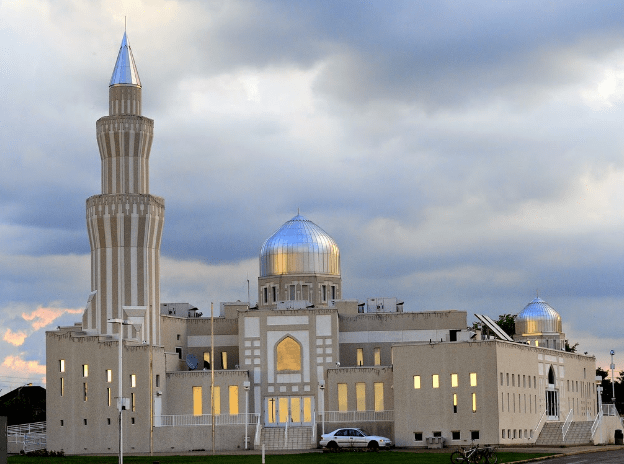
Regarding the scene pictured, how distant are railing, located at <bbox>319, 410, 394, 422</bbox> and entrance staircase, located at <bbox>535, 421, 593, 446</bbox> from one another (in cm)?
1041

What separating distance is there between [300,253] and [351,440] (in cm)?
2327

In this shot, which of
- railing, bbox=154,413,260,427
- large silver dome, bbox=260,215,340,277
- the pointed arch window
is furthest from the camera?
large silver dome, bbox=260,215,340,277

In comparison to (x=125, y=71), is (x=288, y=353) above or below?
below

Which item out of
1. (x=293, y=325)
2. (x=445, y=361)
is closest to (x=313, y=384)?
(x=293, y=325)

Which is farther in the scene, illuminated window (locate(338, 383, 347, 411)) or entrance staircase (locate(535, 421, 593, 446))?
illuminated window (locate(338, 383, 347, 411))

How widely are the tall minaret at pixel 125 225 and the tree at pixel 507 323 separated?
54.8m

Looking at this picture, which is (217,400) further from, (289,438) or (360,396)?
(360,396)

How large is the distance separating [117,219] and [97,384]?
1124cm

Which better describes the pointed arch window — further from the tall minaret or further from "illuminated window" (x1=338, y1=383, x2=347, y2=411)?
the tall minaret

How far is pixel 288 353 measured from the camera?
79.2 m

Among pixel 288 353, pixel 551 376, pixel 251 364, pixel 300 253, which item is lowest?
pixel 551 376

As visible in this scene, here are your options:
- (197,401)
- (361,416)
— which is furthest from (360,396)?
(197,401)

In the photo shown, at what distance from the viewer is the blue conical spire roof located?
79.7 m

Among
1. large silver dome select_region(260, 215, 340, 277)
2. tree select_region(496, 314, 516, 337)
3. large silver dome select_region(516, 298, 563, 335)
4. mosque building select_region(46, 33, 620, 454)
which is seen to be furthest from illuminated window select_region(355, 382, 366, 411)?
tree select_region(496, 314, 516, 337)
